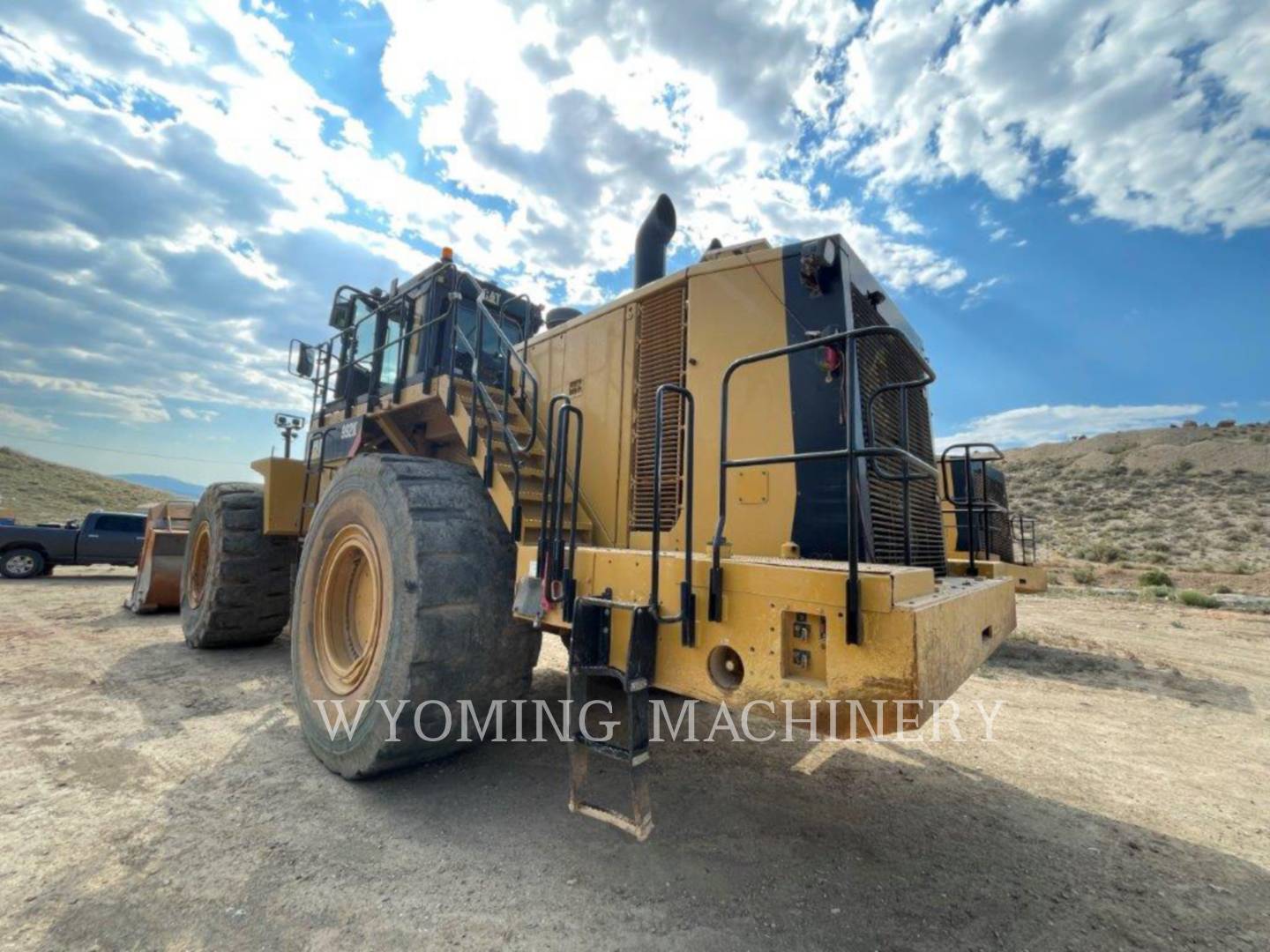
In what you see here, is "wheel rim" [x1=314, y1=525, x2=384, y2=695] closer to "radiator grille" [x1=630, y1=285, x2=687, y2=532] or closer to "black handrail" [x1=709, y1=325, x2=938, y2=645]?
"radiator grille" [x1=630, y1=285, x2=687, y2=532]

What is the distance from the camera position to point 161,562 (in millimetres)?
9008

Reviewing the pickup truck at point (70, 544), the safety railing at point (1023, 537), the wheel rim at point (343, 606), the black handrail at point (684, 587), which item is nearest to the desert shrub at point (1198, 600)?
the safety railing at point (1023, 537)

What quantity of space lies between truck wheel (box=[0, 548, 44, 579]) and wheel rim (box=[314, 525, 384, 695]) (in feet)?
50.3

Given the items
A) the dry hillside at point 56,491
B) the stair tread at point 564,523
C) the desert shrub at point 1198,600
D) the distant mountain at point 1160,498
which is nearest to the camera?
the stair tread at point 564,523

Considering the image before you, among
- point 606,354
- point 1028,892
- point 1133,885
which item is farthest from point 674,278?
point 1133,885

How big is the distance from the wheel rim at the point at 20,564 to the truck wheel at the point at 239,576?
10954mm

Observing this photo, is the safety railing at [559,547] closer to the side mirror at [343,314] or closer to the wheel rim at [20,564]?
the side mirror at [343,314]

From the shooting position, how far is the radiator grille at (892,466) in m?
3.23

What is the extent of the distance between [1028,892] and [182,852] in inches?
148

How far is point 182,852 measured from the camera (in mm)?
2600

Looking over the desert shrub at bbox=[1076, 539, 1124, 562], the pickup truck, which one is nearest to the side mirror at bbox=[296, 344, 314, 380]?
the pickup truck

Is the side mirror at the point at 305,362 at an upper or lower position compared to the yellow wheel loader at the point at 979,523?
upper

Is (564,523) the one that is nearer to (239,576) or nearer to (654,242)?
(654,242)

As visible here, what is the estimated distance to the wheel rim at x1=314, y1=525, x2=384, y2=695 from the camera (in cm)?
377
